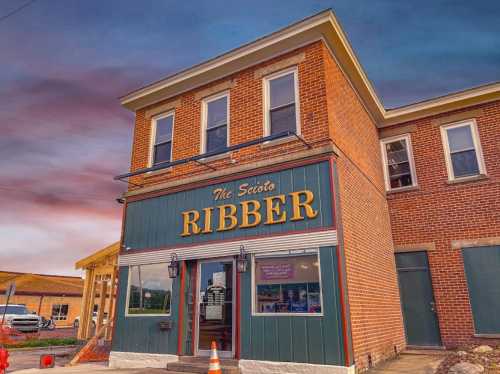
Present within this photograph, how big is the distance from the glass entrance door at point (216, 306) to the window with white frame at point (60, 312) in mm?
37300

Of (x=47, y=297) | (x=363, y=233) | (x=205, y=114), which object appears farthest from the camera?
(x=47, y=297)

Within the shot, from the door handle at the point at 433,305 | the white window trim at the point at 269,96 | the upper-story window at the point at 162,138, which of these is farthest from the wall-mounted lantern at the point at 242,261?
the door handle at the point at 433,305

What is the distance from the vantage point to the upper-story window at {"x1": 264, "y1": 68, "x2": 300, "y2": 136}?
10.2 metres

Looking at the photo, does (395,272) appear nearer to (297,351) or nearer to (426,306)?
(426,306)

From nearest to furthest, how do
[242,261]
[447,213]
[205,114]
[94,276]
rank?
[242,261]
[205,114]
[447,213]
[94,276]

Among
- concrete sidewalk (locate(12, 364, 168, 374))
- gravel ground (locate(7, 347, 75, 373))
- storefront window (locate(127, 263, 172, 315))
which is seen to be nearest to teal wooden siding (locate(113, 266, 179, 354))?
storefront window (locate(127, 263, 172, 315))

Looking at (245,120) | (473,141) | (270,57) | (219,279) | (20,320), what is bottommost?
(20,320)

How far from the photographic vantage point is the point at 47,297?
3988cm

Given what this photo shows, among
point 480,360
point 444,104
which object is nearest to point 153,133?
point 444,104

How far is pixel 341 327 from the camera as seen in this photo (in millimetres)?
7793

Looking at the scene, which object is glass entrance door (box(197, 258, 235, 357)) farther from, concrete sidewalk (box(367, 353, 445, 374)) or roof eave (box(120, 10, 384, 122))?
roof eave (box(120, 10, 384, 122))

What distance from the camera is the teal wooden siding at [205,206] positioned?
350 inches

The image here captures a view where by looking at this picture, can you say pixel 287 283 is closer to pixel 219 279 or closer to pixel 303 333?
pixel 303 333

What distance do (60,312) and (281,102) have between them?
4023 centimetres
